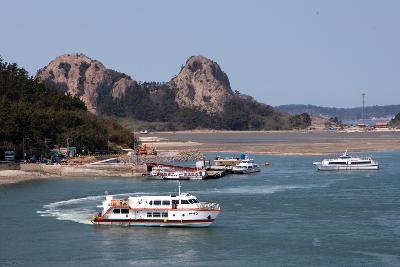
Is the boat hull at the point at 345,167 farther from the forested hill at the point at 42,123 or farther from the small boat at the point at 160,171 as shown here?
the forested hill at the point at 42,123

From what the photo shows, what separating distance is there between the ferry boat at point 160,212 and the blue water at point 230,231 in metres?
0.89

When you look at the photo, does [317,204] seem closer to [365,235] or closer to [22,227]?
[365,235]

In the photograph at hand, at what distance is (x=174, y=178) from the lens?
114m

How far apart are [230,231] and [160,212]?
259 inches

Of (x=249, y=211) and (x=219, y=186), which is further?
(x=219, y=186)

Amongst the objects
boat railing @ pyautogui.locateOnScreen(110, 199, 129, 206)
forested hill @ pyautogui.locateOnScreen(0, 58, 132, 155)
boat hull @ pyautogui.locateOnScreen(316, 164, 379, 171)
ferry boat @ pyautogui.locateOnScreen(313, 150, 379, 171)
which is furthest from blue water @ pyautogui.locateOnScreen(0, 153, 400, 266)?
forested hill @ pyautogui.locateOnScreen(0, 58, 132, 155)

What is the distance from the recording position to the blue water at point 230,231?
191 feet

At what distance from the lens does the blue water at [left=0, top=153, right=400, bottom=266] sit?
191ft

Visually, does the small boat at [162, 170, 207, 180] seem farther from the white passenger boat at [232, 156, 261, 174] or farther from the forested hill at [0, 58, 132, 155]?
the forested hill at [0, 58, 132, 155]

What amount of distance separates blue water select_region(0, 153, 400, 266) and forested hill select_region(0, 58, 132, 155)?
114 ft

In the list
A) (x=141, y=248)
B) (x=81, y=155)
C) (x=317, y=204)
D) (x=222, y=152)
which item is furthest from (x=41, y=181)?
(x=222, y=152)

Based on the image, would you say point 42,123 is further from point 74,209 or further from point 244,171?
point 74,209

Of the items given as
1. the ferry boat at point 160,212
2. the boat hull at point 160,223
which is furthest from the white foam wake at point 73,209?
the ferry boat at point 160,212

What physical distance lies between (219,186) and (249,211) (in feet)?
88.1
